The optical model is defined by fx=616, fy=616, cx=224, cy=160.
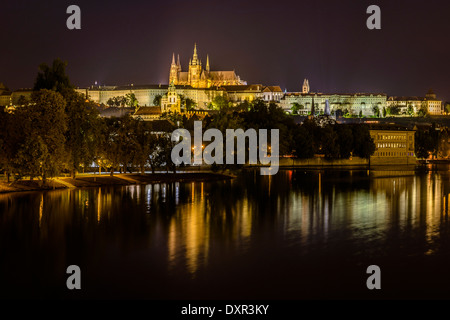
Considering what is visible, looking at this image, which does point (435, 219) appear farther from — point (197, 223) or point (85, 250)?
point (85, 250)

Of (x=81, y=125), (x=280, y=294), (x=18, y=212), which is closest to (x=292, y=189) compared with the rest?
(x=81, y=125)

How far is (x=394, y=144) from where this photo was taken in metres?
94.6

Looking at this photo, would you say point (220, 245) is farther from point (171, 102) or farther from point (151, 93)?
point (151, 93)

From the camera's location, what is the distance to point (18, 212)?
94.2 feet

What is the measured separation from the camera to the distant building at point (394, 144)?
9231cm

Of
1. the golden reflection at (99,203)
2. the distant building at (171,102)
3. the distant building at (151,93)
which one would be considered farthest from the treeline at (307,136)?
the distant building at (151,93)

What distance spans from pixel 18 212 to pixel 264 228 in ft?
38.0

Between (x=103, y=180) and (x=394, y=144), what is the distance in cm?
6161

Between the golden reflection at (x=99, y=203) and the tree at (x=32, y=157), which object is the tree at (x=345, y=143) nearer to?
the golden reflection at (x=99, y=203)

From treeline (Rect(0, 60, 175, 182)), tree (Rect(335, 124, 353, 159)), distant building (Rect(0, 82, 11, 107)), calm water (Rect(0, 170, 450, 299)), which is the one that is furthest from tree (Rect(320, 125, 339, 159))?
distant building (Rect(0, 82, 11, 107))

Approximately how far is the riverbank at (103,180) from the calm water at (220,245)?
1.87m

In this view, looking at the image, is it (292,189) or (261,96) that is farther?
(261,96)

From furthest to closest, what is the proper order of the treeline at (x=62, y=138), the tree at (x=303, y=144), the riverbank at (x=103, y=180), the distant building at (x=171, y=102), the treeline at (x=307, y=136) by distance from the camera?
1. the distant building at (x=171, y=102)
2. the tree at (x=303, y=144)
3. the treeline at (x=307, y=136)
4. the riverbank at (x=103, y=180)
5. the treeline at (x=62, y=138)

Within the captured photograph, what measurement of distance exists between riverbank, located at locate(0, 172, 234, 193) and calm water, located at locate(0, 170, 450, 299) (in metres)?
1.87
